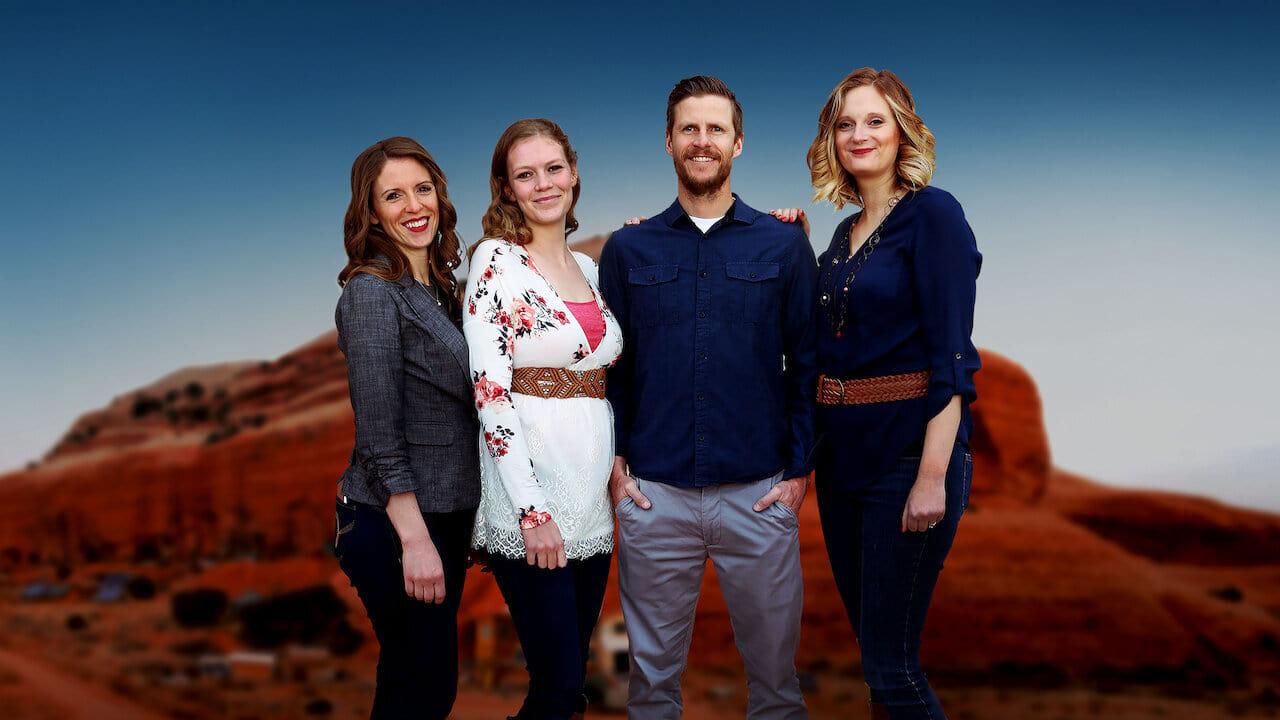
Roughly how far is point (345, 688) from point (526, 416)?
6.72 m

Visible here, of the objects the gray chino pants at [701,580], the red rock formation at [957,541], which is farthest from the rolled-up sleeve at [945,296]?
the red rock formation at [957,541]

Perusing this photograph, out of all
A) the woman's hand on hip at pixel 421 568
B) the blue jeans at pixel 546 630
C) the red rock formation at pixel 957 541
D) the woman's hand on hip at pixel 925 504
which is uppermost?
the woman's hand on hip at pixel 925 504

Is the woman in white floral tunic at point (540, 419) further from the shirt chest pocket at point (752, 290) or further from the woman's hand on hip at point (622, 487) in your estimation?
the shirt chest pocket at point (752, 290)

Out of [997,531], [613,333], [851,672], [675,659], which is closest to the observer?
[613,333]

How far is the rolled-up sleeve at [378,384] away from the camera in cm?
275

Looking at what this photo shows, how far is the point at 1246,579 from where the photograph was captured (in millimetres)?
9672

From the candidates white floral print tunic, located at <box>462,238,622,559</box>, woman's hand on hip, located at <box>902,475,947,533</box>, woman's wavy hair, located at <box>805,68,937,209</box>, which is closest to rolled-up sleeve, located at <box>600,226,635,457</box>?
white floral print tunic, located at <box>462,238,622,559</box>

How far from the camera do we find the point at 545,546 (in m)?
2.82

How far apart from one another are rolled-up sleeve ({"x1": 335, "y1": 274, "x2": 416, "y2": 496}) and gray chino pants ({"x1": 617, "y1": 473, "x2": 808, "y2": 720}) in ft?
2.67

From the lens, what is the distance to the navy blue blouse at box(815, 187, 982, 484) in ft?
9.29

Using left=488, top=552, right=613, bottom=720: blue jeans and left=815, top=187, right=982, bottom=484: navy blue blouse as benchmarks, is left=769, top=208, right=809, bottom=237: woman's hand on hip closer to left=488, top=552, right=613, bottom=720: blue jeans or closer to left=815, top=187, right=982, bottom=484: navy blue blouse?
left=815, top=187, right=982, bottom=484: navy blue blouse

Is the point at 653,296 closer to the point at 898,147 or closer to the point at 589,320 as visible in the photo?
the point at 589,320

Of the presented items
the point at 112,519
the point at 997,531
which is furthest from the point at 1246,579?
the point at 112,519

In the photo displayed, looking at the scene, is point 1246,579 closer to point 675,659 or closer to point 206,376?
point 675,659
